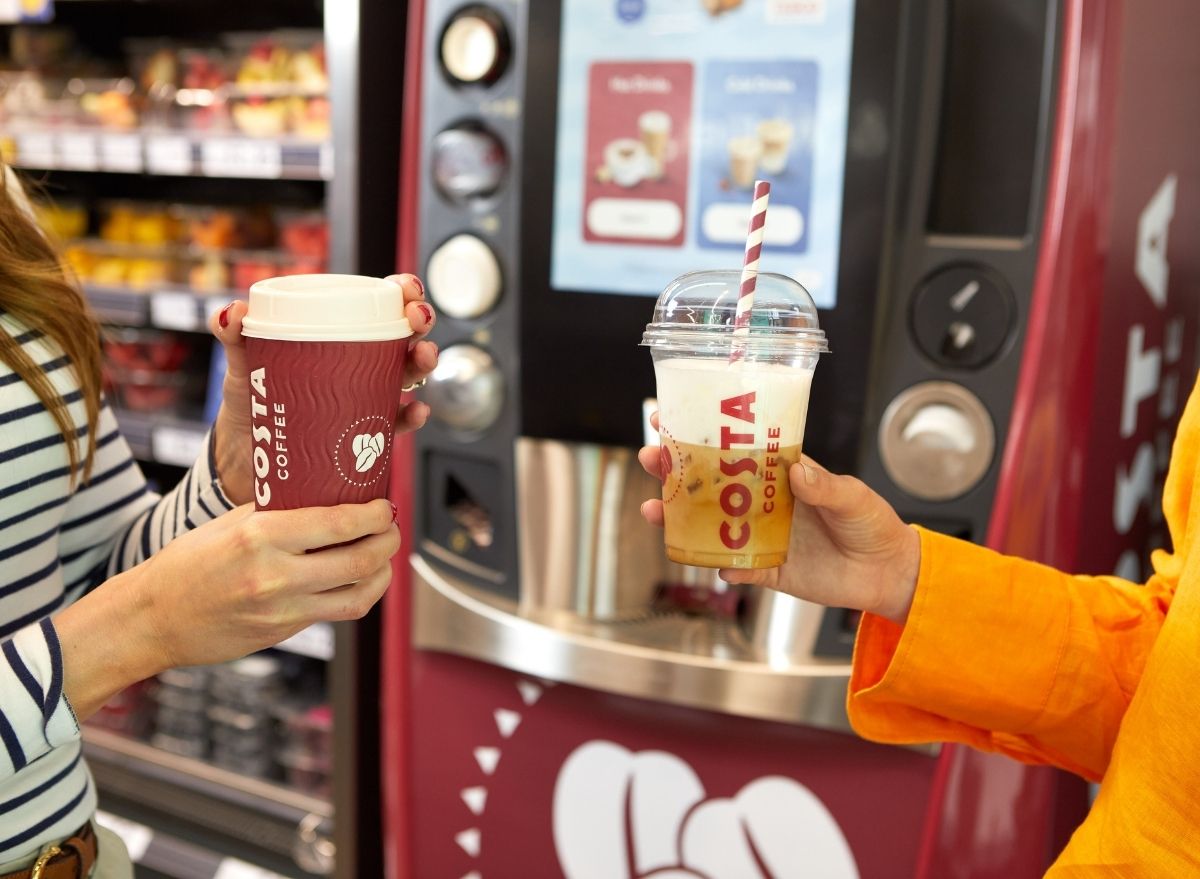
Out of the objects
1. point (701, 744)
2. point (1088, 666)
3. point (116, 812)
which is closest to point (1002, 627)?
point (1088, 666)

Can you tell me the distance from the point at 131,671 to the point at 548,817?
879 mm

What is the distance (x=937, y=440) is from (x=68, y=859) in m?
0.96

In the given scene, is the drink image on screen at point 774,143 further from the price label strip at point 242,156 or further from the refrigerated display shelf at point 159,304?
the refrigerated display shelf at point 159,304

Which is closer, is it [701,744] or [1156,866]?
[1156,866]

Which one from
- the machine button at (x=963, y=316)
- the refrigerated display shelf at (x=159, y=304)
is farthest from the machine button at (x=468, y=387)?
the refrigerated display shelf at (x=159, y=304)

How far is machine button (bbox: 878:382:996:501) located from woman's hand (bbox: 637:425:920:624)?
404mm

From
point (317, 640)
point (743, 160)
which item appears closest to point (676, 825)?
point (743, 160)

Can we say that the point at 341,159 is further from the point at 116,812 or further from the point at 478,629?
the point at 116,812

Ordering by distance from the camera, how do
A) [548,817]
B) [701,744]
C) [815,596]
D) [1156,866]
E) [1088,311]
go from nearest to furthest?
[1156,866]
[815,596]
[1088,311]
[701,744]
[548,817]

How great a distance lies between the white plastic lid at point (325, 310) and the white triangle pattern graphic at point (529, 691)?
0.88m

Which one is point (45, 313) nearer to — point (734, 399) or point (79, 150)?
point (734, 399)

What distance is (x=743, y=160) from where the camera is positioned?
1378mm

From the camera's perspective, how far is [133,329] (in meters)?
2.69

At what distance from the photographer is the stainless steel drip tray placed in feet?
4.59
